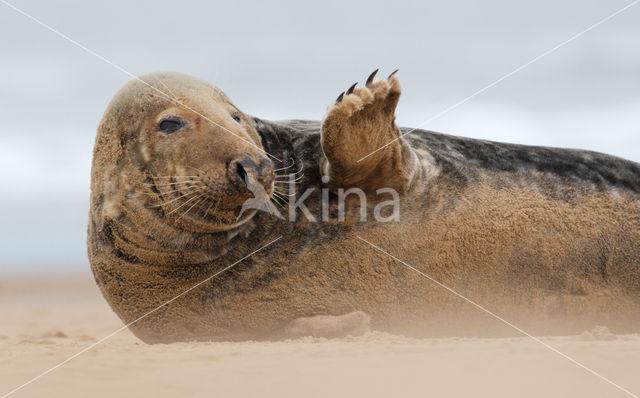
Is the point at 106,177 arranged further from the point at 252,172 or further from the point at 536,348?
the point at 536,348

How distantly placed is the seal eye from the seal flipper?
96cm

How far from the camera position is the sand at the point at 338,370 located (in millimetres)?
3098

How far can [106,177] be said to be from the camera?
5016mm

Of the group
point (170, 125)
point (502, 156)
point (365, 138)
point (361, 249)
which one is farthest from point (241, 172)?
point (502, 156)

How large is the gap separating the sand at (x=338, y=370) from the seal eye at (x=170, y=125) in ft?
4.64

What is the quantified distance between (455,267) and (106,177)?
2.52 metres

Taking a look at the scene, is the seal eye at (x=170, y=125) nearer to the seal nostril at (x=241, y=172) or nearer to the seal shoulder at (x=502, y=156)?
the seal nostril at (x=241, y=172)

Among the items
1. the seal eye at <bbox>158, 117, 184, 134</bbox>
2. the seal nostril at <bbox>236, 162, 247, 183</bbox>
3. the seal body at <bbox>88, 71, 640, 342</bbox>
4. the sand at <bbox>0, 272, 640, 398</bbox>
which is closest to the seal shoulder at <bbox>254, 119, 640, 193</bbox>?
the seal body at <bbox>88, 71, 640, 342</bbox>

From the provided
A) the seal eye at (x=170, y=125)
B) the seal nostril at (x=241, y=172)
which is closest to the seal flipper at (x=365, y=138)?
the seal nostril at (x=241, y=172)

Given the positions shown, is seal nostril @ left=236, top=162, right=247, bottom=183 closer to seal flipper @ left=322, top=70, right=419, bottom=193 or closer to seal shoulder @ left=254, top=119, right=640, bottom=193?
seal flipper @ left=322, top=70, right=419, bottom=193

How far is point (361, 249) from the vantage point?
5148 mm

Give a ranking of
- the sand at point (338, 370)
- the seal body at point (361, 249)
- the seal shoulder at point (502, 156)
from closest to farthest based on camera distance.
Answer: the sand at point (338, 370), the seal body at point (361, 249), the seal shoulder at point (502, 156)

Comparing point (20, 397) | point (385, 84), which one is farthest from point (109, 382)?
point (385, 84)

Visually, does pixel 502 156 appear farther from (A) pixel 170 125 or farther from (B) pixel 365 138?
(A) pixel 170 125
